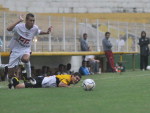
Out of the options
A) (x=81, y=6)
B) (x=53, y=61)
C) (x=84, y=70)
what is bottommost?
(x=84, y=70)

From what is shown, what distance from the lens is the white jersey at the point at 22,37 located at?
46.1 feet

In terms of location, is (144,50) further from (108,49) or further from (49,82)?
(49,82)

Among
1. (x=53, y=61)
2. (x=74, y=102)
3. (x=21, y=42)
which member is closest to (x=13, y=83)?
(x=21, y=42)

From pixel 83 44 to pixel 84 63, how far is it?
83cm

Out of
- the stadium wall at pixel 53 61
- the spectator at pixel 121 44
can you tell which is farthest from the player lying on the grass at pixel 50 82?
the spectator at pixel 121 44

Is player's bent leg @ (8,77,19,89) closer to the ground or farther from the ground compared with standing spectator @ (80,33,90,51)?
closer to the ground

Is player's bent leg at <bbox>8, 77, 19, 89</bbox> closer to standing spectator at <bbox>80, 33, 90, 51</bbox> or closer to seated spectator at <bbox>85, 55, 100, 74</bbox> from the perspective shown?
standing spectator at <bbox>80, 33, 90, 51</bbox>

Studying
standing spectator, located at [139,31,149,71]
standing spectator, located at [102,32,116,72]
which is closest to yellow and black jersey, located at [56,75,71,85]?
standing spectator, located at [102,32,116,72]

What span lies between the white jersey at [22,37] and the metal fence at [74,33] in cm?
628

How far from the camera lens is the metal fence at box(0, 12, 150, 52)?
68.3ft

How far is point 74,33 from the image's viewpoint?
24.4m

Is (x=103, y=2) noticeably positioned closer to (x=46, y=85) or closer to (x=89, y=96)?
(x=46, y=85)

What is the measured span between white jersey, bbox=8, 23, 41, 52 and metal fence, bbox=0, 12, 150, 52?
6277mm

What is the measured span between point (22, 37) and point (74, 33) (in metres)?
10.4
